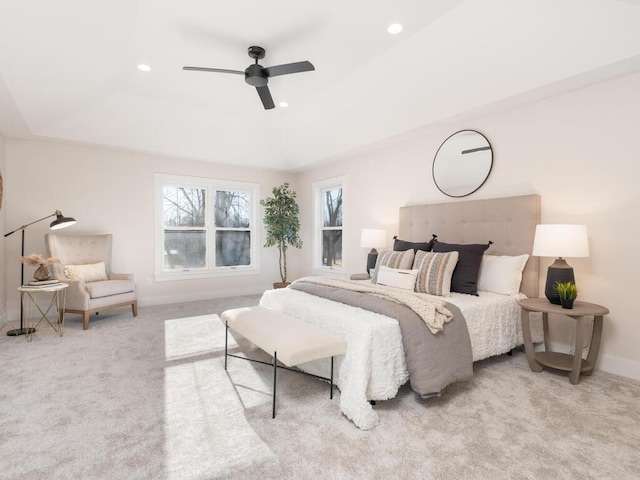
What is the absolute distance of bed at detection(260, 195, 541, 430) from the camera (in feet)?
7.06

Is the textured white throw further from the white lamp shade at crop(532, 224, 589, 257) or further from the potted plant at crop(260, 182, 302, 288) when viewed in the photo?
the potted plant at crop(260, 182, 302, 288)

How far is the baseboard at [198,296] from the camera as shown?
5.39 m

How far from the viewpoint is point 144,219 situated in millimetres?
5379

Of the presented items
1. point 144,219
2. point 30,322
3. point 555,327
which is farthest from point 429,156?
point 30,322

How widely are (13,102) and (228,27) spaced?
234cm

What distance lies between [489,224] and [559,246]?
94cm

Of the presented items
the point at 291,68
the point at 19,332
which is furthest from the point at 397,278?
the point at 19,332

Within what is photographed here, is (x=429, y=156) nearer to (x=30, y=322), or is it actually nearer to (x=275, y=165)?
(x=275, y=165)

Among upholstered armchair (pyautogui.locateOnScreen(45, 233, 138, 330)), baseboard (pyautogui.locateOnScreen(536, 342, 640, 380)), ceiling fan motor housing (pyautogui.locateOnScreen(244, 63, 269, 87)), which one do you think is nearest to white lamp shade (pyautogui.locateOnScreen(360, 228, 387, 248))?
ceiling fan motor housing (pyautogui.locateOnScreen(244, 63, 269, 87))

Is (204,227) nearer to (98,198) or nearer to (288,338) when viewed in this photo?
(98,198)

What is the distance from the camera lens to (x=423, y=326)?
2.31 metres

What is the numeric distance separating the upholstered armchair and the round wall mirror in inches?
169

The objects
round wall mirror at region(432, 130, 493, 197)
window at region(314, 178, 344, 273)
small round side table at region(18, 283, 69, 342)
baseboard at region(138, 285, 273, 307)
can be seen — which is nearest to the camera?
small round side table at region(18, 283, 69, 342)

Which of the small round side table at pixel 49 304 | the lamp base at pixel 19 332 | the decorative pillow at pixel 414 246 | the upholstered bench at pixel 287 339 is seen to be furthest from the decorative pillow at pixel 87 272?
the decorative pillow at pixel 414 246
